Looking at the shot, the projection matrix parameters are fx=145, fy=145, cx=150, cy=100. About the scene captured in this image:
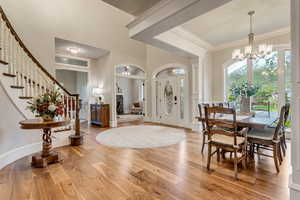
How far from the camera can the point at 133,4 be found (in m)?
2.59

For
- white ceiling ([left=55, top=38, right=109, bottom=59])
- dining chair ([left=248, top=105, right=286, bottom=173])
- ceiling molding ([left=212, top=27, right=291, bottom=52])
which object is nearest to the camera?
dining chair ([left=248, top=105, right=286, bottom=173])

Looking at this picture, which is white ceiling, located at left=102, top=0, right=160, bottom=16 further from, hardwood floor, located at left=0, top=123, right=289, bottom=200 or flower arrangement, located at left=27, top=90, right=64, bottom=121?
hardwood floor, located at left=0, top=123, right=289, bottom=200

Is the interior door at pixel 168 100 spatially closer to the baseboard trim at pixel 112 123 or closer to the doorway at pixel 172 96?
the doorway at pixel 172 96

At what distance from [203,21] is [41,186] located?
4.16 metres

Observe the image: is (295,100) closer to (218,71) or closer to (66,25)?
(218,71)

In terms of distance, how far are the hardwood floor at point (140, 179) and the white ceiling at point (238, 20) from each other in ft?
9.43

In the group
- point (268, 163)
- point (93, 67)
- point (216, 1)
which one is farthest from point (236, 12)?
point (93, 67)

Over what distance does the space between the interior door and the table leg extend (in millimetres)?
4361

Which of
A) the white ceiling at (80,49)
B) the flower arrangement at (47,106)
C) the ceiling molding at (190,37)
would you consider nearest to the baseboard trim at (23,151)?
the flower arrangement at (47,106)

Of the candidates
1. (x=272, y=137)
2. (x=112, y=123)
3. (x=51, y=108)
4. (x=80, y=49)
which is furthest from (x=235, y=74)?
(x=80, y=49)

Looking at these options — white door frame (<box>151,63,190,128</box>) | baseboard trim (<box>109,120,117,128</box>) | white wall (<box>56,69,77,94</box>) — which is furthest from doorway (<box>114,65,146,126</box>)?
baseboard trim (<box>109,120,117,128</box>)

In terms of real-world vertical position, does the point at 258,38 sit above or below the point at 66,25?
below

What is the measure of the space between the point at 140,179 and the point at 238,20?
3.82 m

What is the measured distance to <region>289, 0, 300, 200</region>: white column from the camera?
1290mm
